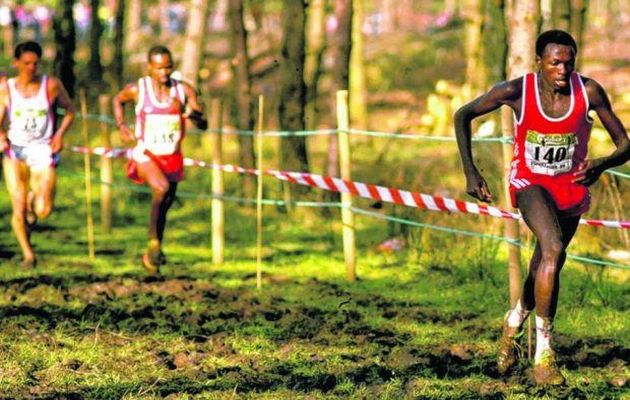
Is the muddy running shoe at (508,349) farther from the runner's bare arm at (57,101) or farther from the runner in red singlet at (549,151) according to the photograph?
the runner's bare arm at (57,101)

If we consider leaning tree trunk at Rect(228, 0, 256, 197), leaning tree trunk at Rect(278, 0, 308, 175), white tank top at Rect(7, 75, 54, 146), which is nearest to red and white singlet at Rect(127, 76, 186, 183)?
white tank top at Rect(7, 75, 54, 146)

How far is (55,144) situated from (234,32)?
4627 mm

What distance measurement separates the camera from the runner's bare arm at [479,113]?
25.1ft

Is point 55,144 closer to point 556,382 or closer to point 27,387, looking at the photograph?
point 27,387

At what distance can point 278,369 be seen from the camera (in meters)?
8.14

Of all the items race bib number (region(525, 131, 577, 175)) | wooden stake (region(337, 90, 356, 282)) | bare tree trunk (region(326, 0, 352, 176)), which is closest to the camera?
race bib number (region(525, 131, 577, 175))

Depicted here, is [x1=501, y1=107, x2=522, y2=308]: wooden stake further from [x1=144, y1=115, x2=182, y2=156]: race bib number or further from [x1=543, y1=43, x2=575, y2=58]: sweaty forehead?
[x1=144, y1=115, x2=182, y2=156]: race bib number

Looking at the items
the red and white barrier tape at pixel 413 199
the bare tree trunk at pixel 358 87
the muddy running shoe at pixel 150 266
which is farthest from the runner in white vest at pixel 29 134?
the bare tree trunk at pixel 358 87

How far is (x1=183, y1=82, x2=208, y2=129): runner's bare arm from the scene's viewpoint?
38.8 feet

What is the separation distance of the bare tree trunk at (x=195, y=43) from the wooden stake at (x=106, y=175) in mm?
5883

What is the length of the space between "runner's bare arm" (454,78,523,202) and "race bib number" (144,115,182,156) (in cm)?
443

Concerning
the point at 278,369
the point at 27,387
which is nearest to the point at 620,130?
the point at 278,369

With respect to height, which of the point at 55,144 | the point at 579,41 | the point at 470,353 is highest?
the point at 579,41

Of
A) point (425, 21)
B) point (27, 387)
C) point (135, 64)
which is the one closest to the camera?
point (27, 387)
